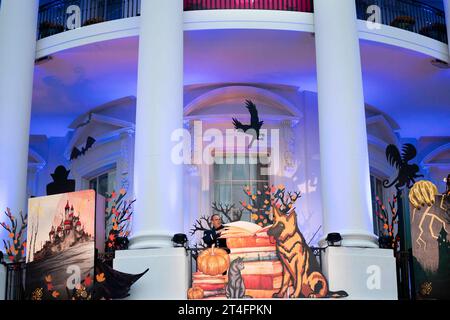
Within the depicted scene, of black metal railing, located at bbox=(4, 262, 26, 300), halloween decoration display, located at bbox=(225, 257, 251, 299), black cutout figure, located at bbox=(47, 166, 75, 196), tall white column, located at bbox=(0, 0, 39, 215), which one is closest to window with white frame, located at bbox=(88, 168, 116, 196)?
black cutout figure, located at bbox=(47, 166, 75, 196)

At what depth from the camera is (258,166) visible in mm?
19781

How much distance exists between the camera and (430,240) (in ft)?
49.3

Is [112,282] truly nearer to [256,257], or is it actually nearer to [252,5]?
[256,257]

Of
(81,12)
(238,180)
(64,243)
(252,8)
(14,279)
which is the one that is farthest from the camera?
(238,180)

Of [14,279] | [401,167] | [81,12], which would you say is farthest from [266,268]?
[81,12]

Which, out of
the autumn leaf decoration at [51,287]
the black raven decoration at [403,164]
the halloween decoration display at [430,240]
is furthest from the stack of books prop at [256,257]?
the black raven decoration at [403,164]

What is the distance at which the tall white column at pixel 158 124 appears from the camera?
15.0 m

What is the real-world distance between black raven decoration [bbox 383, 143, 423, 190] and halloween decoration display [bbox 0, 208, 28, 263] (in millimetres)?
7375

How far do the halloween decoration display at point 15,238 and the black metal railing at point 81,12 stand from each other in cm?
405

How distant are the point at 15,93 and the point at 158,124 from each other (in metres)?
3.12

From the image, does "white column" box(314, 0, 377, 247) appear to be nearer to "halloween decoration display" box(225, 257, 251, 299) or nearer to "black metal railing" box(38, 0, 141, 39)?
"halloween decoration display" box(225, 257, 251, 299)

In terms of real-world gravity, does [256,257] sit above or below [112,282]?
above
